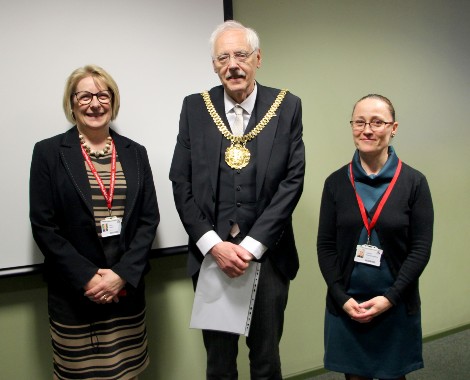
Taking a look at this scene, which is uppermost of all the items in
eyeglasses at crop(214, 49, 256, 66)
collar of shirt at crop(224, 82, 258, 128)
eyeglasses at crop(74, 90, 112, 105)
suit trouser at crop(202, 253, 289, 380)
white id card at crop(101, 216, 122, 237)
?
eyeglasses at crop(214, 49, 256, 66)

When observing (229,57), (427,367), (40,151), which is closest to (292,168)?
(229,57)

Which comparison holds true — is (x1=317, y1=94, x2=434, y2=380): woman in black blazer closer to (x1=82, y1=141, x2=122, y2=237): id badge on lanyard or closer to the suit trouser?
the suit trouser

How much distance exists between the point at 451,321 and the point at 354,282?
1.94 metres

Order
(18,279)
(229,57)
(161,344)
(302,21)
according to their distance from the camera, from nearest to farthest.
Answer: (229,57) → (18,279) → (161,344) → (302,21)

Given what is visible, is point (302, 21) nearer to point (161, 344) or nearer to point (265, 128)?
point (265, 128)

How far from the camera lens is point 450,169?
3.07 meters

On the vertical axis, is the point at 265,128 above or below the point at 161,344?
above

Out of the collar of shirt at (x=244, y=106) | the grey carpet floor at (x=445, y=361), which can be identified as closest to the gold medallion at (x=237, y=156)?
the collar of shirt at (x=244, y=106)

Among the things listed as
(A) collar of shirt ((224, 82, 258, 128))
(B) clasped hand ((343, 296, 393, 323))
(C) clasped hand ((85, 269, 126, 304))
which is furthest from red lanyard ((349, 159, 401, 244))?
(C) clasped hand ((85, 269, 126, 304))

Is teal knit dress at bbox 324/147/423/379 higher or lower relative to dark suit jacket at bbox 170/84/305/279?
lower

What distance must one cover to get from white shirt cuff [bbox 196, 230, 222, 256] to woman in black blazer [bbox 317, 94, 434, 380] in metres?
0.48

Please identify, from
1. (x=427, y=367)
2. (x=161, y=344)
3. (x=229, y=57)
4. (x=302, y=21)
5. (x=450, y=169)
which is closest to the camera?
(x=229, y=57)

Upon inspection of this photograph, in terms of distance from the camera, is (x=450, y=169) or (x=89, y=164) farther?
(x=450, y=169)

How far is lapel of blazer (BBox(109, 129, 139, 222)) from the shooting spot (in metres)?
1.74
